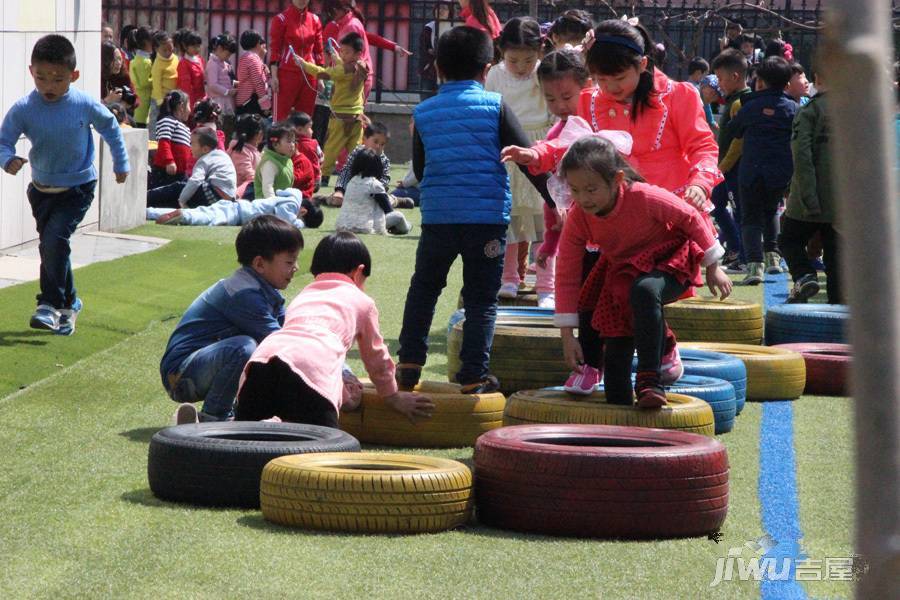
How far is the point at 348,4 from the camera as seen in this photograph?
20.7 metres

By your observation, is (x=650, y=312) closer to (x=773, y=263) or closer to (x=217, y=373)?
(x=217, y=373)

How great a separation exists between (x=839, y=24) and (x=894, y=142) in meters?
0.13

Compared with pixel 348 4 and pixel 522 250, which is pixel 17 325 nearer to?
pixel 522 250

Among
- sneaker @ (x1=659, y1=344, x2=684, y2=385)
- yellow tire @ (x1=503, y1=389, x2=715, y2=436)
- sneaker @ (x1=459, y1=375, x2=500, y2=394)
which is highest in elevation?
sneaker @ (x1=659, y1=344, x2=684, y2=385)

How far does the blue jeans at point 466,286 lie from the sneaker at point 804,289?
16.8 ft

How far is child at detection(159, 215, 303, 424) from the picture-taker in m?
5.95

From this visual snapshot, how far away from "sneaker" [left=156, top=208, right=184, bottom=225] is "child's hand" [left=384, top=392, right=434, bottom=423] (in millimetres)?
9084

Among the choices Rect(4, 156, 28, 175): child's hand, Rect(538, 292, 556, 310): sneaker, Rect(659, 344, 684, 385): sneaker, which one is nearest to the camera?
Rect(659, 344, 684, 385): sneaker

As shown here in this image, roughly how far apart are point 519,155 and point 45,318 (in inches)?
144

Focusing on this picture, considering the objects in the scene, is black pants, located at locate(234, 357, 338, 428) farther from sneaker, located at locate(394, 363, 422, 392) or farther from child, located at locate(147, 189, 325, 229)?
child, located at locate(147, 189, 325, 229)

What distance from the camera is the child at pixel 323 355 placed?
17.9 ft

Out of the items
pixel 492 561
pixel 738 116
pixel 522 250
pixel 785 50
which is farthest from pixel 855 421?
pixel 785 50

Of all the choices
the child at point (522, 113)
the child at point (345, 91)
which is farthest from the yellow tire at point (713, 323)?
the child at point (345, 91)

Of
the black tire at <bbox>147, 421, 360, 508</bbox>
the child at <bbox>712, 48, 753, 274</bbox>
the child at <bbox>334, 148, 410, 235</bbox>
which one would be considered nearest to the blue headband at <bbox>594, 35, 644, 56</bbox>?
the black tire at <bbox>147, 421, 360, 508</bbox>
